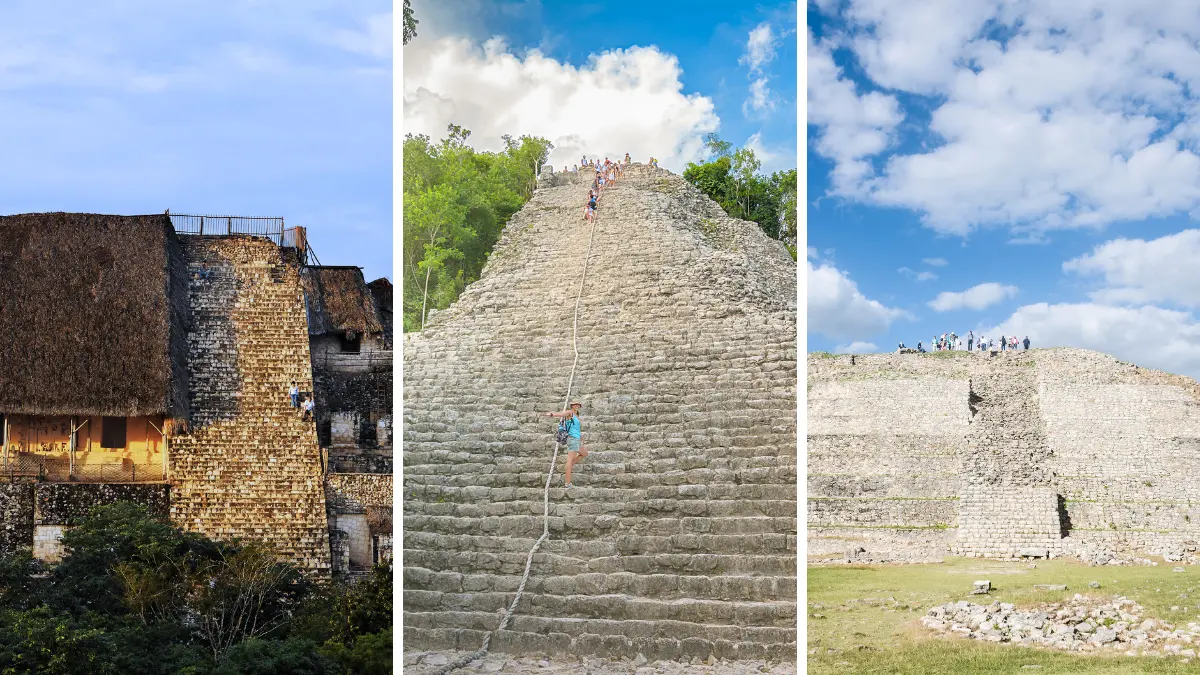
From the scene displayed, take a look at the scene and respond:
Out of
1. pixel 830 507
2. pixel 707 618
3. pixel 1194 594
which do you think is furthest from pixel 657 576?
pixel 830 507

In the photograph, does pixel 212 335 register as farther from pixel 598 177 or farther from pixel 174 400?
pixel 598 177

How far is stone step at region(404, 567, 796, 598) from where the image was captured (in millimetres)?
4305

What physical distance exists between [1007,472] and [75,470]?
9467mm

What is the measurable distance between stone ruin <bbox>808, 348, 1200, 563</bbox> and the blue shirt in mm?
4232

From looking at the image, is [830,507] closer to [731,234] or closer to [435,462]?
[731,234]

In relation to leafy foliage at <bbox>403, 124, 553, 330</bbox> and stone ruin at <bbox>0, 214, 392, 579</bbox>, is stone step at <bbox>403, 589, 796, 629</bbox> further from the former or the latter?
stone ruin at <bbox>0, 214, 392, 579</bbox>

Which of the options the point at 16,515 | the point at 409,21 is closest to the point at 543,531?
the point at 409,21

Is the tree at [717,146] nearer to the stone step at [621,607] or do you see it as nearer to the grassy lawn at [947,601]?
the stone step at [621,607]

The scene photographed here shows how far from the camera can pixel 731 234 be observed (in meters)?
5.67

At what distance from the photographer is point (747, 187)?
4.94 meters

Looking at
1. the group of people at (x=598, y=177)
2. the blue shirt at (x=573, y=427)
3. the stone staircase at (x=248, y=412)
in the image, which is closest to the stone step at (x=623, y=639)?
the blue shirt at (x=573, y=427)

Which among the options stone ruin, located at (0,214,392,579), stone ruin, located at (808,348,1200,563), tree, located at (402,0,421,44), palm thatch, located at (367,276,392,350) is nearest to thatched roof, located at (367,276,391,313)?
palm thatch, located at (367,276,392,350)

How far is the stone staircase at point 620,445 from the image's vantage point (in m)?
4.33

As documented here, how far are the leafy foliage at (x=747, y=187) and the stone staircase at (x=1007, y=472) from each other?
442 centimetres
